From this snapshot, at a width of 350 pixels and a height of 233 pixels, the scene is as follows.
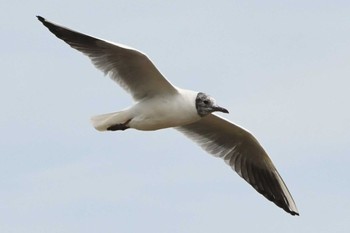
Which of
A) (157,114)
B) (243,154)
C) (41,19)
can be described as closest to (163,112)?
(157,114)

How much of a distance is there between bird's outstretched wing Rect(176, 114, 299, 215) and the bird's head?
148 cm

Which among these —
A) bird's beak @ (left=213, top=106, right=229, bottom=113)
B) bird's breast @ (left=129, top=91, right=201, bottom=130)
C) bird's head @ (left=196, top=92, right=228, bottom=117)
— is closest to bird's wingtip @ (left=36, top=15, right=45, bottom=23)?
bird's breast @ (left=129, top=91, right=201, bottom=130)

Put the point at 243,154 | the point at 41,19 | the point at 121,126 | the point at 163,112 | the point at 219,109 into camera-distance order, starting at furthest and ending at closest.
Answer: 1. the point at 243,154
2. the point at 219,109
3. the point at 121,126
4. the point at 163,112
5. the point at 41,19

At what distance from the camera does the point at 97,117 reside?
48.2 ft

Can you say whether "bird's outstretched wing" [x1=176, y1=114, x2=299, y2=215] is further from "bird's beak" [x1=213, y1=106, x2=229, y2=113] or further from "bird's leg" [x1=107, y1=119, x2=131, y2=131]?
"bird's leg" [x1=107, y1=119, x2=131, y2=131]

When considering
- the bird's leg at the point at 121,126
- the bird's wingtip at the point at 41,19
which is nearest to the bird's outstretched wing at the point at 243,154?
the bird's leg at the point at 121,126

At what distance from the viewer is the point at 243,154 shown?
54.3 ft

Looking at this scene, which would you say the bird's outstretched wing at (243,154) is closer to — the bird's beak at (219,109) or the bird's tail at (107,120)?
the bird's beak at (219,109)

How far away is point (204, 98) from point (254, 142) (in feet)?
6.43

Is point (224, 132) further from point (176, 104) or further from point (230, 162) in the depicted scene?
point (176, 104)

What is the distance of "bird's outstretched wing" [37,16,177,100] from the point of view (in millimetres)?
14117

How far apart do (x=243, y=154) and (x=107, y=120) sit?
273 centimetres

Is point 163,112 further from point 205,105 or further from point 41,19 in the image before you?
point 41,19

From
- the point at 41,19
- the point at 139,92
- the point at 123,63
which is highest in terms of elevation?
the point at 41,19
